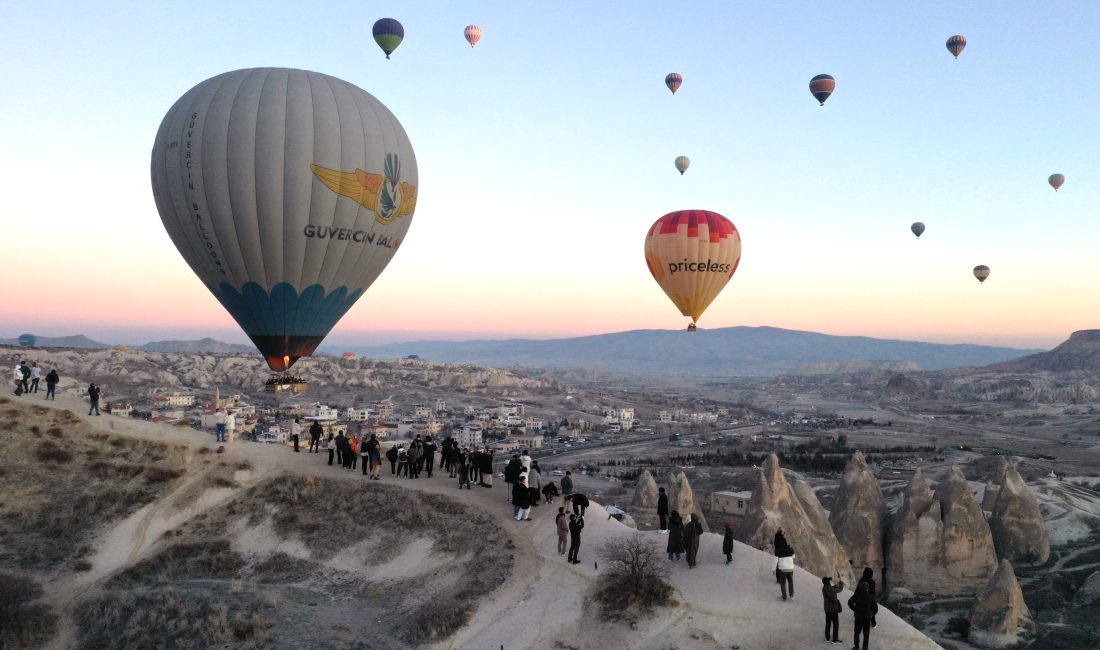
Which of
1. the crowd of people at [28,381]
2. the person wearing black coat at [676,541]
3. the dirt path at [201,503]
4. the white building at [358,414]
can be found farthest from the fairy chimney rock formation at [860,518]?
the white building at [358,414]

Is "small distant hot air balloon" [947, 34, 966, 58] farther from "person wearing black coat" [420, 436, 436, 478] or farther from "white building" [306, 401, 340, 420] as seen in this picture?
"white building" [306, 401, 340, 420]

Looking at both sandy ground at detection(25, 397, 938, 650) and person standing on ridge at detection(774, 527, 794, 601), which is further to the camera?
person standing on ridge at detection(774, 527, 794, 601)

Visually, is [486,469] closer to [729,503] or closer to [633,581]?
[633,581]

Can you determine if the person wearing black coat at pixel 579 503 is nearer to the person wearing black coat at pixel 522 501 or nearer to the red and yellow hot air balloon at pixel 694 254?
the person wearing black coat at pixel 522 501

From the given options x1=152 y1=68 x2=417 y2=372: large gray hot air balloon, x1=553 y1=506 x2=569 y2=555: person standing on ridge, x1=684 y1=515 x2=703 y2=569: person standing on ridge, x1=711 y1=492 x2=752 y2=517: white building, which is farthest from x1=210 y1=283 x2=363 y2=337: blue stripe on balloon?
x1=711 y1=492 x2=752 y2=517: white building

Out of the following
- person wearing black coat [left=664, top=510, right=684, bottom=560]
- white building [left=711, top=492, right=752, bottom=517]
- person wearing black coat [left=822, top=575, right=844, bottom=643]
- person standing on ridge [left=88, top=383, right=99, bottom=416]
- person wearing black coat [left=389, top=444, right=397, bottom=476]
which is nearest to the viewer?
person wearing black coat [left=822, top=575, right=844, bottom=643]

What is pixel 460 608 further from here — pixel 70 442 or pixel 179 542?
pixel 70 442

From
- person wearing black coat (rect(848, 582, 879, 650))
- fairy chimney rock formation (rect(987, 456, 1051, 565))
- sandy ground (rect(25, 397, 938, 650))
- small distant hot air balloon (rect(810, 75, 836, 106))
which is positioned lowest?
fairy chimney rock formation (rect(987, 456, 1051, 565))

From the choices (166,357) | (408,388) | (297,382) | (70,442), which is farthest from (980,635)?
(166,357)
